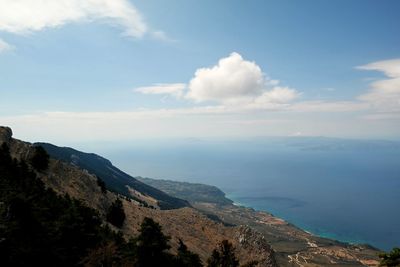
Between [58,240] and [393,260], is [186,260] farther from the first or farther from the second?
[393,260]

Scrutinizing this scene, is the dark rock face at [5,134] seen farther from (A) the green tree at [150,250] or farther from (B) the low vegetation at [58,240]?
(A) the green tree at [150,250]

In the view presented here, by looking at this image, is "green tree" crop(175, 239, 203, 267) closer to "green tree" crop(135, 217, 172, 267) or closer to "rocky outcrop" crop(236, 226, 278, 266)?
"green tree" crop(135, 217, 172, 267)

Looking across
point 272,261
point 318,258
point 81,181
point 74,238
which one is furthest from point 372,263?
point 74,238

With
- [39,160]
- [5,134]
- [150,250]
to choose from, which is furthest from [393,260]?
[5,134]

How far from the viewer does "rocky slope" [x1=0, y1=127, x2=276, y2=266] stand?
1887 inches

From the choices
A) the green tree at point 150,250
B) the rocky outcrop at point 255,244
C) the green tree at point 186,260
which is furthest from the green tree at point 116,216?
the rocky outcrop at point 255,244

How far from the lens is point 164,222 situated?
53.7 meters

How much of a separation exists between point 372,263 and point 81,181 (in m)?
177

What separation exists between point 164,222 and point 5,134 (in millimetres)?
28055

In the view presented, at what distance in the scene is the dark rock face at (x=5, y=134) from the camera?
52381mm

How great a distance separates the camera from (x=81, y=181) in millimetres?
52156

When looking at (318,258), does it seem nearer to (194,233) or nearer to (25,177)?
(194,233)

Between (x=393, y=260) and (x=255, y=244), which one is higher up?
(x=393, y=260)

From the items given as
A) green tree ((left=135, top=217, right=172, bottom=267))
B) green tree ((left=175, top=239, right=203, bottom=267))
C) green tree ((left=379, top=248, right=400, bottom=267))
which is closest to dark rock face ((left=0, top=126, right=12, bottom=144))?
green tree ((left=135, top=217, right=172, bottom=267))
